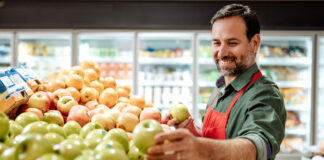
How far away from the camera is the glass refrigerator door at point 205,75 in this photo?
3.94 metres

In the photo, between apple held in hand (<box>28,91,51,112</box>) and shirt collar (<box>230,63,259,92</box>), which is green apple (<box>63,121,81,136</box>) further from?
shirt collar (<box>230,63,259,92</box>)

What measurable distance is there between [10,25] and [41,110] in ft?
10.2

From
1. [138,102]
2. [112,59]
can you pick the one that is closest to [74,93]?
[138,102]

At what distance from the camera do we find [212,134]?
147cm

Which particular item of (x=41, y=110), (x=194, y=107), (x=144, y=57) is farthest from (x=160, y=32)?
(x=41, y=110)

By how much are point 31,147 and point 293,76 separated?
A: 13.4ft

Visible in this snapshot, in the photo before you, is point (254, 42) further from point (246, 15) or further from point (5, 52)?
point (5, 52)

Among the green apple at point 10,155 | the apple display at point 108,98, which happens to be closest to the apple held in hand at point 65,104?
the apple display at point 108,98

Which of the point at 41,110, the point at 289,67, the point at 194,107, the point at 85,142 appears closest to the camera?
the point at 85,142

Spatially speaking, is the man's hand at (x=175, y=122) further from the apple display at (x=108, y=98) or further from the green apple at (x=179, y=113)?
the apple display at (x=108, y=98)

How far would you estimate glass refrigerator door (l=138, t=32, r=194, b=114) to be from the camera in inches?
159

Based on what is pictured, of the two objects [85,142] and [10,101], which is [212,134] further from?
[10,101]

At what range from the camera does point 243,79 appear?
1441mm

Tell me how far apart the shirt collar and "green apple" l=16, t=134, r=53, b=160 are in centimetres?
106
